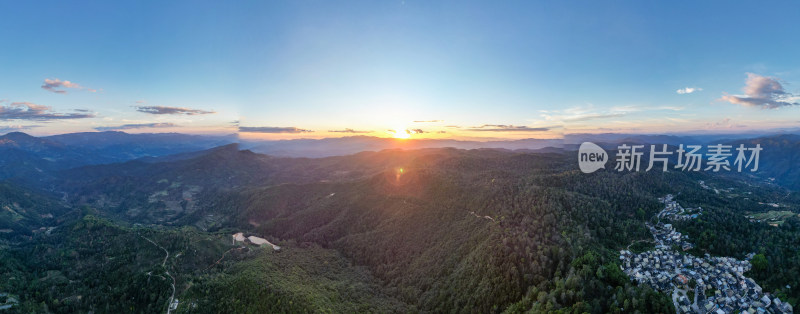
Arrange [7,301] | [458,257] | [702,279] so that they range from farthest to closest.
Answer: [458,257]
[7,301]
[702,279]

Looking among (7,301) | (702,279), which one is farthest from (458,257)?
(7,301)

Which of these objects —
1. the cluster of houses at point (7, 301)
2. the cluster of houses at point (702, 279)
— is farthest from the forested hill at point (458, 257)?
the cluster of houses at point (702, 279)

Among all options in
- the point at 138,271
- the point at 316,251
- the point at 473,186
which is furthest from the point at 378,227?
the point at 138,271

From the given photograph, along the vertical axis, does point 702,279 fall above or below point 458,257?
above

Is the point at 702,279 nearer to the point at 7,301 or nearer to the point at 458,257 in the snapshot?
the point at 458,257

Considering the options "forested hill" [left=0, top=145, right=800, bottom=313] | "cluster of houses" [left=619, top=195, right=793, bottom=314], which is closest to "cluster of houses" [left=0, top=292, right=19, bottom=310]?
"forested hill" [left=0, top=145, right=800, bottom=313]

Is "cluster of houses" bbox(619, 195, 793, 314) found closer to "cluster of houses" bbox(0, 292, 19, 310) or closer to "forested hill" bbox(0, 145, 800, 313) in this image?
"forested hill" bbox(0, 145, 800, 313)

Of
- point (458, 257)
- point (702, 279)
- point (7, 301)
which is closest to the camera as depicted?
point (702, 279)

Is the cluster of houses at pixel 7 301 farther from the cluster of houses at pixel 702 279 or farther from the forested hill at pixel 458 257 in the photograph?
the cluster of houses at pixel 702 279
